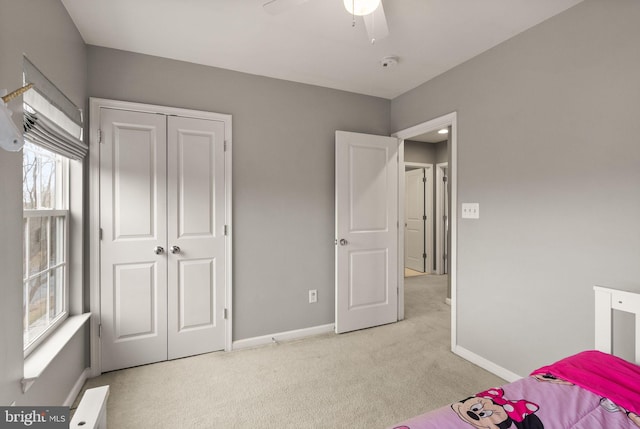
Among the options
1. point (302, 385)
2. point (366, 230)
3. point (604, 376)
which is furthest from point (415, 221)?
point (604, 376)

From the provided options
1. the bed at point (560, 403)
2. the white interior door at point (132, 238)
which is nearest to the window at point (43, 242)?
the white interior door at point (132, 238)

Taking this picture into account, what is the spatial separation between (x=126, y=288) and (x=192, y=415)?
111 cm

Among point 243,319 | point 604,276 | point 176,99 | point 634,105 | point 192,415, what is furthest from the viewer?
point 243,319

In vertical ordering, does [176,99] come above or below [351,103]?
below

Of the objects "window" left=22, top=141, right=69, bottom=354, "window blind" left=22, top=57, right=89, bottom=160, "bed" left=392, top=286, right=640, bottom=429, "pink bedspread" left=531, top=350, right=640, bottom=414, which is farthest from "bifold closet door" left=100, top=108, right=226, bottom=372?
"pink bedspread" left=531, top=350, right=640, bottom=414

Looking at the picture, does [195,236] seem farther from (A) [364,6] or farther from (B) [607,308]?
(B) [607,308]

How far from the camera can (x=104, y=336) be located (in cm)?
241

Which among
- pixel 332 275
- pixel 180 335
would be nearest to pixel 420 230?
pixel 332 275

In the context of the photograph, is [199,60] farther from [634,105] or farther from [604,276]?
[604,276]

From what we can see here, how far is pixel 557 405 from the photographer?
108 cm

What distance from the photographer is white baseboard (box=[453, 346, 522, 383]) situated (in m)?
2.31

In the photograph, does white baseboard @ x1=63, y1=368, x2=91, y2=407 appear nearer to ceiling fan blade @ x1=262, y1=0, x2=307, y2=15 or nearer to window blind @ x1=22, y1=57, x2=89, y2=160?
window blind @ x1=22, y1=57, x2=89, y2=160

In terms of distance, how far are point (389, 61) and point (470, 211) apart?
1403 millimetres

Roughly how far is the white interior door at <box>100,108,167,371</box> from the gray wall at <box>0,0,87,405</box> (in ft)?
1.96
